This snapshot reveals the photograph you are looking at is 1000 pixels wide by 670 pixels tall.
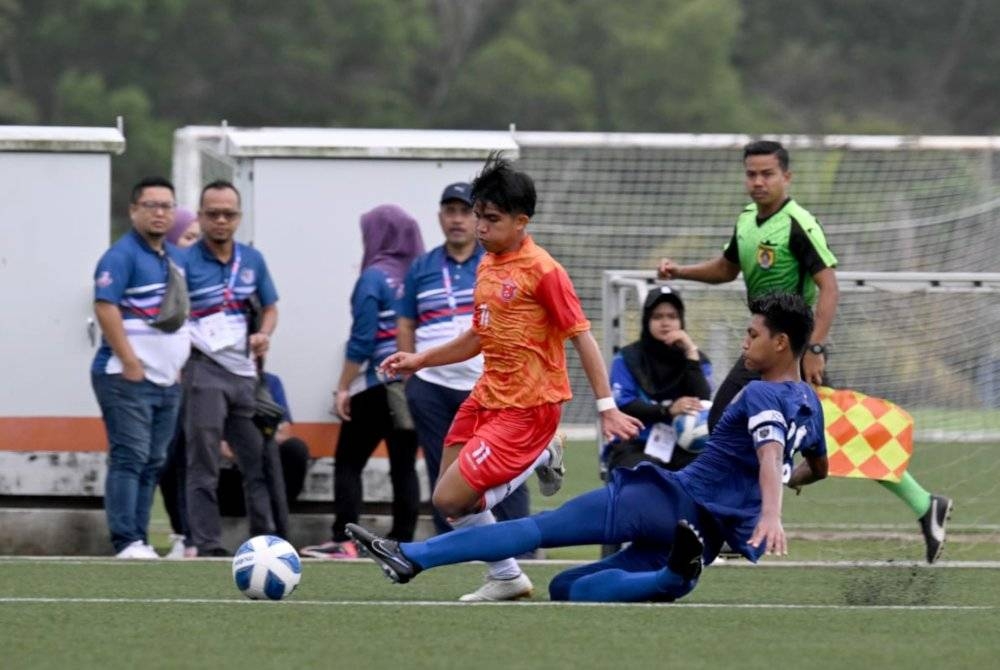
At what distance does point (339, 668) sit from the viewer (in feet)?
23.6

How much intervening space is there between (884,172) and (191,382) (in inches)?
431

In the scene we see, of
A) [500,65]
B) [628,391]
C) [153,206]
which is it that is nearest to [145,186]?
[153,206]

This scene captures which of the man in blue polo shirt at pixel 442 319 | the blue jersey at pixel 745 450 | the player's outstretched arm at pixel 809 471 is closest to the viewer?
the blue jersey at pixel 745 450

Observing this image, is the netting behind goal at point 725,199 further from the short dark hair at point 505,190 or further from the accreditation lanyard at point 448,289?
the short dark hair at point 505,190

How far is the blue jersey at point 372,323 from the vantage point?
39.3 feet

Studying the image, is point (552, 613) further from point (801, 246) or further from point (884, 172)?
point (884, 172)

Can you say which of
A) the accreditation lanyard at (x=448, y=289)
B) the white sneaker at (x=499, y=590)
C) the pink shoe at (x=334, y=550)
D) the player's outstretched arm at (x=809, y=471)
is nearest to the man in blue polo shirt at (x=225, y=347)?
the pink shoe at (x=334, y=550)

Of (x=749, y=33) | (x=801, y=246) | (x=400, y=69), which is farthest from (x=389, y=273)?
(x=749, y=33)

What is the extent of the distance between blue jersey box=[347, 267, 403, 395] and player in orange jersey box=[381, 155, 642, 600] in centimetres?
261

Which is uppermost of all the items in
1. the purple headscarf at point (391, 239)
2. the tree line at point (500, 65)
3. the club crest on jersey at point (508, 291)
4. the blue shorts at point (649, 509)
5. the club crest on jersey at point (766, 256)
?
the tree line at point (500, 65)

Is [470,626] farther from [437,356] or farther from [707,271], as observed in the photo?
[707,271]

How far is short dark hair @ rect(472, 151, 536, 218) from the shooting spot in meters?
9.25

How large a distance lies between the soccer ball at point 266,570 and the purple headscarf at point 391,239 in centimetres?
330

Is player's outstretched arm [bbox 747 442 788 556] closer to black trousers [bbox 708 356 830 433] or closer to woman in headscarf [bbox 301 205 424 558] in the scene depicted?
black trousers [bbox 708 356 830 433]
